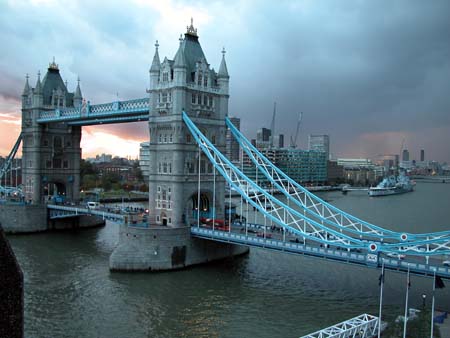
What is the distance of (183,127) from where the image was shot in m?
47.8

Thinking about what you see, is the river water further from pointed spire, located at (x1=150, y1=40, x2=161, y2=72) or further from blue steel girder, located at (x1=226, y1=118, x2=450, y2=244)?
pointed spire, located at (x1=150, y1=40, x2=161, y2=72)

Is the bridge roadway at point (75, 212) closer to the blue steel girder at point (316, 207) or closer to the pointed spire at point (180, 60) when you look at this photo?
the blue steel girder at point (316, 207)

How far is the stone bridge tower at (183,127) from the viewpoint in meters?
47.6

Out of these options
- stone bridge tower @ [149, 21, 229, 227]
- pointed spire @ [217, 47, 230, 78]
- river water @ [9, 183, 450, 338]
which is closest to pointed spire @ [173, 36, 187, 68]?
stone bridge tower @ [149, 21, 229, 227]

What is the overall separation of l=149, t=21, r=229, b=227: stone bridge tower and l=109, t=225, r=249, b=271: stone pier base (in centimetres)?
329

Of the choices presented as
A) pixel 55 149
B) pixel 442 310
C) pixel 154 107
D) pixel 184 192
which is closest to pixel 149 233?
pixel 184 192

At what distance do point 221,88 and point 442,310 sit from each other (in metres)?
31.0

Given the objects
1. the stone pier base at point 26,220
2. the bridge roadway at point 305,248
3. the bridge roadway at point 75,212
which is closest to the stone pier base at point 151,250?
the bridge roadway at point 305,248

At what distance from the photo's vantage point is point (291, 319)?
3166 cm

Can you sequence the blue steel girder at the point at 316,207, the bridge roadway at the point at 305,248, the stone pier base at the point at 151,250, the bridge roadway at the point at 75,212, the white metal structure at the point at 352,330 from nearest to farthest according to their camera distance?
the white metal structure at the point at 352,330, the bridge roadway at the point at 305,248, the blue steel girder at the point at 316,207, the stone pier base at the point at 151,250, the bridge roadway at the point at 75,212

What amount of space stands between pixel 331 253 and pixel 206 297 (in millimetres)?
10310

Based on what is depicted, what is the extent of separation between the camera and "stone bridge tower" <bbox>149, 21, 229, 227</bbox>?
4759 cm

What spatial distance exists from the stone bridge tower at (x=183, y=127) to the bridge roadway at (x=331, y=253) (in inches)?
159

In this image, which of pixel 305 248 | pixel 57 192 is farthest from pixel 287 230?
pixel 57 192
